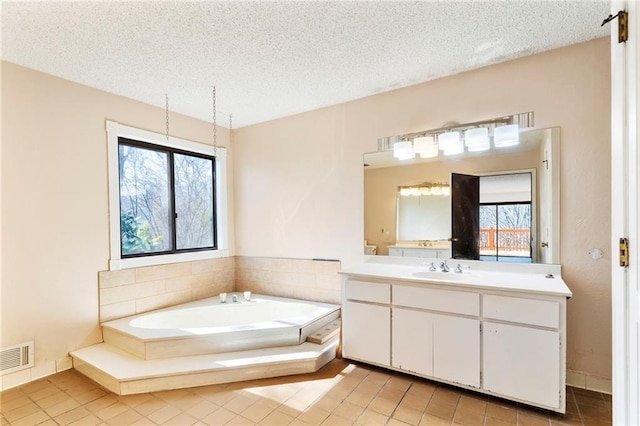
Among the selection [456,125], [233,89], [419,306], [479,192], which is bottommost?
[419,306]

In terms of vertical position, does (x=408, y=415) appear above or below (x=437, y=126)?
below

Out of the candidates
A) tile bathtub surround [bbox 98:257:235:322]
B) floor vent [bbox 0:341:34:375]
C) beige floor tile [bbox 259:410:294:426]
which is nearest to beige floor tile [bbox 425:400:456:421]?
beige floor tile [bbox 259:410:294:426]

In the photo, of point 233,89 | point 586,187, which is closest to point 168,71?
point 233,89

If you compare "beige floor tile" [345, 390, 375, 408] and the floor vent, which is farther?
the floor vent

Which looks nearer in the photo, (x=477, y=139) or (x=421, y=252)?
(x=477, y=139)

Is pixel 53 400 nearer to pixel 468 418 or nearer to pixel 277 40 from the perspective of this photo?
pixel 468 418

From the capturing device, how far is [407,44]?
2277mm

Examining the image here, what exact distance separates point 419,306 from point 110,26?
2918mm

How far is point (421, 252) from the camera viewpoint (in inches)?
117

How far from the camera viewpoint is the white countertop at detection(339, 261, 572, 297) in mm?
2094

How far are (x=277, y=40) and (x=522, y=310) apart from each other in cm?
250

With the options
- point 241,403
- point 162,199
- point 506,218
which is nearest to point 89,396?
point 241,403

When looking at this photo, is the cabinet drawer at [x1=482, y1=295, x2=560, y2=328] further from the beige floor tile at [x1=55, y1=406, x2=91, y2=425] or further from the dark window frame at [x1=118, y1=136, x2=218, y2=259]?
the dark window frame at [x1=118, y1=136, x2=218, y2=259]

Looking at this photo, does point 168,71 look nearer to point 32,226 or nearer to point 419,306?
point 32,226
